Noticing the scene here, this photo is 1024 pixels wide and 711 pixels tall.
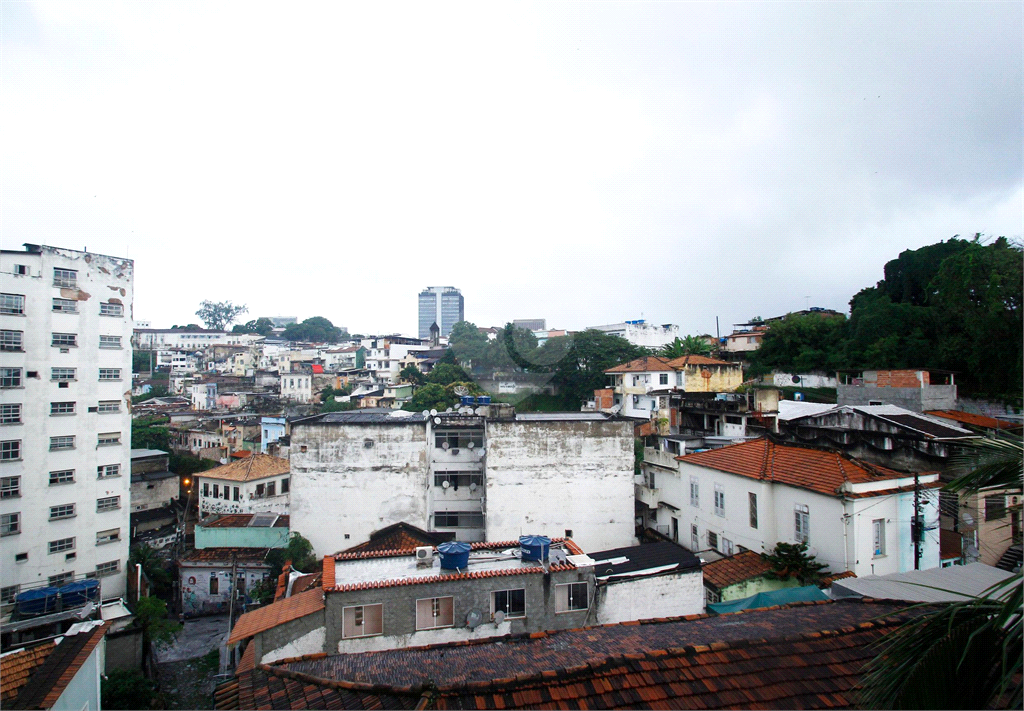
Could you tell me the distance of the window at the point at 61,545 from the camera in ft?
50.9

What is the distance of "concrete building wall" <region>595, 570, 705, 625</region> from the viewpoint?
8.77m

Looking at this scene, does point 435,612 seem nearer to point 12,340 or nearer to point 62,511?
point 62,511

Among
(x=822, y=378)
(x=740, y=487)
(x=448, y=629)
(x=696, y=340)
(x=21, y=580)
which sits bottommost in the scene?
(x=21, y=580)

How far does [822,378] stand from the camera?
28.8 meters

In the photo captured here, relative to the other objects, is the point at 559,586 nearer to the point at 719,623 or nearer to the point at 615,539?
the point at 719,623

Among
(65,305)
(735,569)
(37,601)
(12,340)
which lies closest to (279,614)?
(735,569)

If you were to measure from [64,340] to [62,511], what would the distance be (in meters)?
5.48

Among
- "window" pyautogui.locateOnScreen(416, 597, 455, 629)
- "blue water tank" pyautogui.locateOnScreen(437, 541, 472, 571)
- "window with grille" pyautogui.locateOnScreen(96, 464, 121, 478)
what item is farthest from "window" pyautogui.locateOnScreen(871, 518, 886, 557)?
"window with grille" pyautogui.locateOnScreen(96, 464, 121, 478)

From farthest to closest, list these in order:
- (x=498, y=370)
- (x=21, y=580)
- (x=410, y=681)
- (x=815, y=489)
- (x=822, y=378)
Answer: (x=498, y=370) → (x=822, y=378) → (x=21, y=580) → (x=815, y=489) → (x=410, y=681)

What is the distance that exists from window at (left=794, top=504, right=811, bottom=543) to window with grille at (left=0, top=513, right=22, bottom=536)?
857 inches

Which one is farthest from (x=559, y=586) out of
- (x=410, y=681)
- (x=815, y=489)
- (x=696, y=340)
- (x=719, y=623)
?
(x=696, y=340)

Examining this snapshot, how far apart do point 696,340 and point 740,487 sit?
77.2ft

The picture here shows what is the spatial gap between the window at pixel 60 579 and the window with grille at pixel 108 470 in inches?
119

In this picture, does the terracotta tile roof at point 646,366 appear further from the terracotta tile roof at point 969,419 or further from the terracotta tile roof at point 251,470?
Result: the terracotta tile roof at point 251,470
